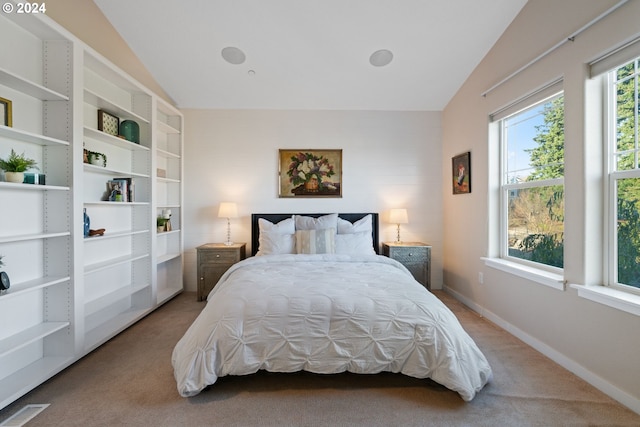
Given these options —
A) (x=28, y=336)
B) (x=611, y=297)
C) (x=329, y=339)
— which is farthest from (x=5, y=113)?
(x=611, y=297)

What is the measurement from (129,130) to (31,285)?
5.86ft

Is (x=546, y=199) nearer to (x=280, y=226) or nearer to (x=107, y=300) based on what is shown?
(x=280, y=226)

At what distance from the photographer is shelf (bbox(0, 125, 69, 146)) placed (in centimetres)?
178

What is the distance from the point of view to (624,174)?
6.20 ft

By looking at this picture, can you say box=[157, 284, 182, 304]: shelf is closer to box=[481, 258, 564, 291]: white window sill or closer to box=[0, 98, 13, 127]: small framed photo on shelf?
box=[0, 98, 13, 127]: small framed photo on shelf

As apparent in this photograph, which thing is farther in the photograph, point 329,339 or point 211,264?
point 211,264

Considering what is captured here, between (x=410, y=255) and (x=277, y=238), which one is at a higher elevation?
Result: (x=277, y=238)

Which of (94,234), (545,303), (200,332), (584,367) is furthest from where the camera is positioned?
(94,234)

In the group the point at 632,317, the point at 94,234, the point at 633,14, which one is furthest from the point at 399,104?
the point at 94,234

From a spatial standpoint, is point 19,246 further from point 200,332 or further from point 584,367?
point 584,367

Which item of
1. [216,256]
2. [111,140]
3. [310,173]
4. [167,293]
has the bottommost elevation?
[167,293]

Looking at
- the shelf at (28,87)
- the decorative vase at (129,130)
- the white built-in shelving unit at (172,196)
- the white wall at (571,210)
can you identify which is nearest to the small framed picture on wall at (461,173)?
the white wall at (571,210)

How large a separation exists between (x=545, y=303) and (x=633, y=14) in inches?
80.4

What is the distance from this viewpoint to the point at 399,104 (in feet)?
13.3
